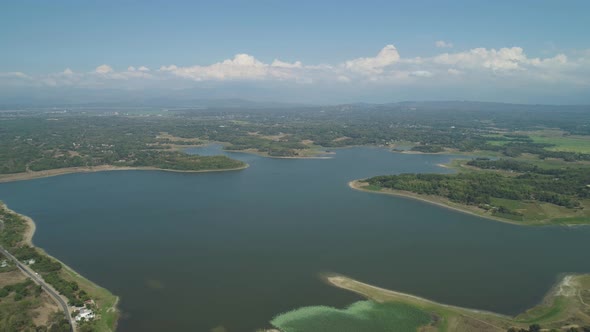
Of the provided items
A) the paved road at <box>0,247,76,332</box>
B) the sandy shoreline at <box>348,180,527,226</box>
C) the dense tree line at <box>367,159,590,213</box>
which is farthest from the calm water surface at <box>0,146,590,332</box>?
the dense tree line at <box>367,159,590,213</box>

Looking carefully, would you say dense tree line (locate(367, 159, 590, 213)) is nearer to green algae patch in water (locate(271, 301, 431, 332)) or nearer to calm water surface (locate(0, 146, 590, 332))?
calm water surface (locate(0, 146, 590, 332))

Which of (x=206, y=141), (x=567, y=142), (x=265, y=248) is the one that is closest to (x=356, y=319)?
(x=265, y=248)

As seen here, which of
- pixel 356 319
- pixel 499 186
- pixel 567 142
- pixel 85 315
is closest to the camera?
pixel 85 315

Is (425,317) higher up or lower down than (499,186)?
lower down

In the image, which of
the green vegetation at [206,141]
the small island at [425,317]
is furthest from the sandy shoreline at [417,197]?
the green vegetation at [206,141]

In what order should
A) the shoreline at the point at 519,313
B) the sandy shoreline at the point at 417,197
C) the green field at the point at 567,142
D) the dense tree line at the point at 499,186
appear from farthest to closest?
1. the green field at the point at 567,142
2. the dense tree line at the point at 499,186
3. the sandy shoreline at the point at 417,197
4. the shoreline at the point at 519,313

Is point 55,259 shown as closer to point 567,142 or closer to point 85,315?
point 85,315

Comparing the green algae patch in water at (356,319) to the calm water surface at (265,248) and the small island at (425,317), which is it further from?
the calm water surface at (265,248)
